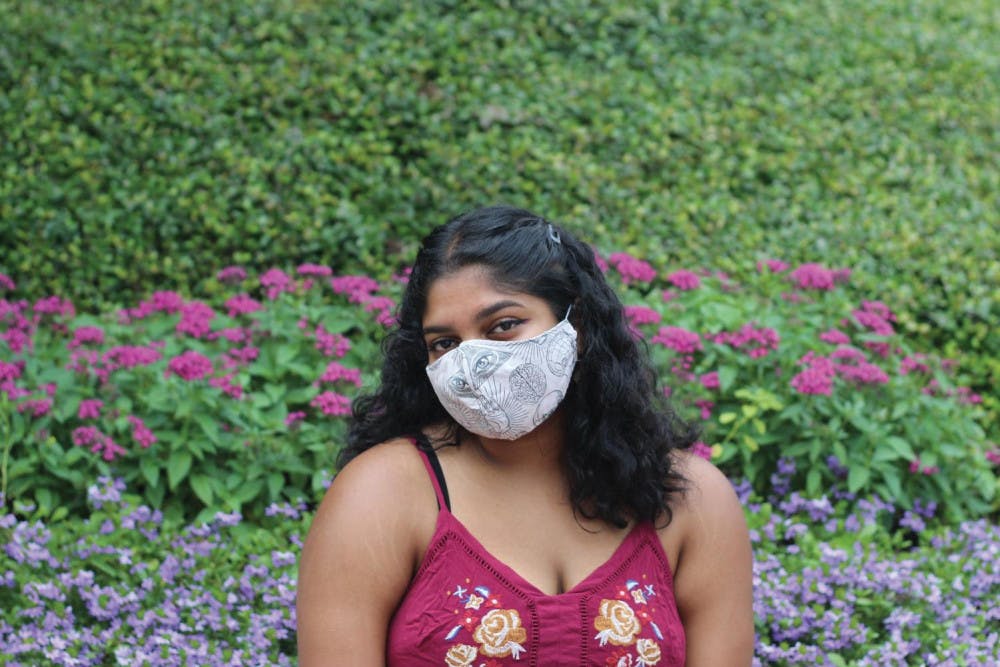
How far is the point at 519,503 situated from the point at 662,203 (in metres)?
4.14

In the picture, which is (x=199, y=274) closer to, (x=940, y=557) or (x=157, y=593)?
(x=157, y=593)

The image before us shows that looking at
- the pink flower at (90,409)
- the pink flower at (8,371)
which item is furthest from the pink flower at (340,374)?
the pink flower at (8,371)

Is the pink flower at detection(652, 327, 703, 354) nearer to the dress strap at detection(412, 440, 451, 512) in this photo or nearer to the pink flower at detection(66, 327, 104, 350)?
the pink flower at detection(66, 327, 104, 350)

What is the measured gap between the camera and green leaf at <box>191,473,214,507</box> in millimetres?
3998

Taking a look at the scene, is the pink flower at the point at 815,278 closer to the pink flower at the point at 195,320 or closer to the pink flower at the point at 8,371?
the pink flower at the point at 195,320

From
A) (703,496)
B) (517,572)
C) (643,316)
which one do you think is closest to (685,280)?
(643,316)

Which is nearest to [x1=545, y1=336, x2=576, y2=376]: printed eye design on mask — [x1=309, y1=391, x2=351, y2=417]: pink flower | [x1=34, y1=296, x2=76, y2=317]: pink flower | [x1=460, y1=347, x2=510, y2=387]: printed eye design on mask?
[x1=460, y1=347, x2=510, y2=387]: printed eye design on mask

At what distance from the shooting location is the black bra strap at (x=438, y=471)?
2498 millimetres

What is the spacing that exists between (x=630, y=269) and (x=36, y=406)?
2342 mm

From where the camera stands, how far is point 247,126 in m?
6.40

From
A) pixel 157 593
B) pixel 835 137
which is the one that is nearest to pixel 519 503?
pixel 157 593

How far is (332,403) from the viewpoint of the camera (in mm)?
4176

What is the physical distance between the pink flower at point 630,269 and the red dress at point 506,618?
2.71 metres

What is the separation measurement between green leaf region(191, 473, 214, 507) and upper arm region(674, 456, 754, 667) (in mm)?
1884
